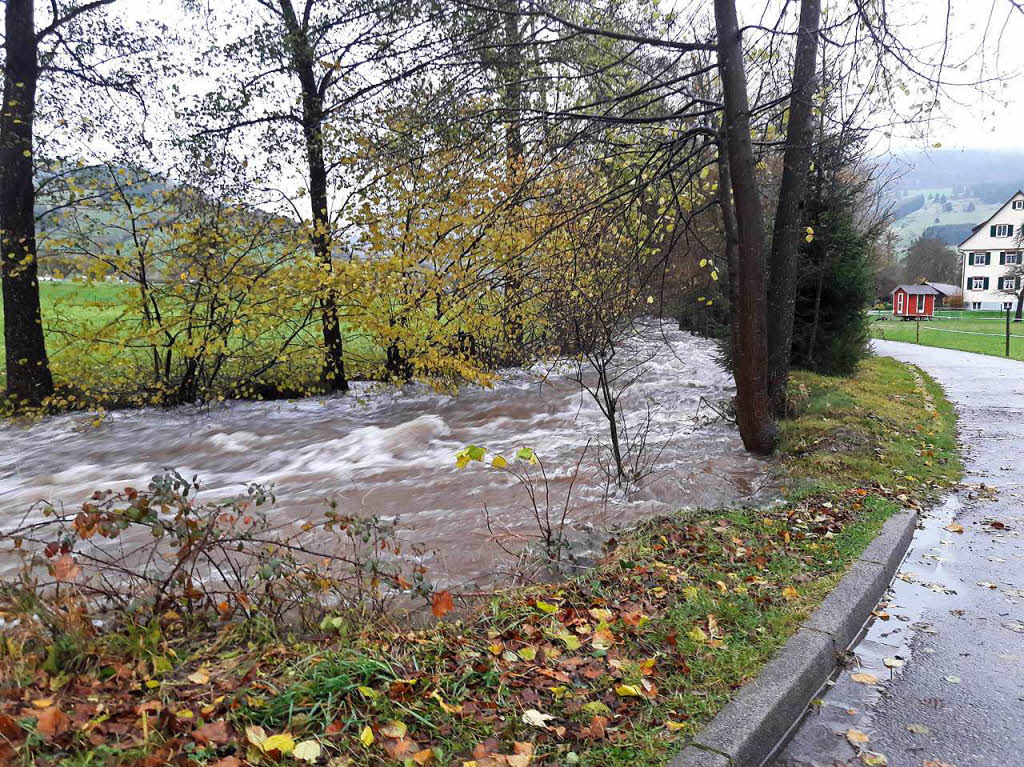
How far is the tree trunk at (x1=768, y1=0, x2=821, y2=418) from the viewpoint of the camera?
25.4ft

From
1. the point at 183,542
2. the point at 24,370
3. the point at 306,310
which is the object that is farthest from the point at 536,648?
the point at 24,370

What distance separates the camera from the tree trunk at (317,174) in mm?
11234

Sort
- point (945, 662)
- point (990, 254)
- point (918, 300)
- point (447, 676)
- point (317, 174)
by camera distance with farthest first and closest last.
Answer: point (990, 254)
point (918, 300)
point (317, 174)
point (945, 662)
point (447, 676)

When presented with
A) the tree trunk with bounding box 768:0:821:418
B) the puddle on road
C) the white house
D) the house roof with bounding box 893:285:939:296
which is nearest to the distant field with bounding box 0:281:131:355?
the tree trunk with bounding box 768:0:821:418

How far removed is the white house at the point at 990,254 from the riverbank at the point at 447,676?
8713cm

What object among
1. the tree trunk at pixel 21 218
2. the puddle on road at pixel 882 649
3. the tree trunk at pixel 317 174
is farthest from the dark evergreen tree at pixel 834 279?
the tree trunk at pixel 21 218

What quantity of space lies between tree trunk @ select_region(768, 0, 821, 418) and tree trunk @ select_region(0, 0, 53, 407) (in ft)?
36.0

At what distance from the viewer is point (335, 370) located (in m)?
13.2

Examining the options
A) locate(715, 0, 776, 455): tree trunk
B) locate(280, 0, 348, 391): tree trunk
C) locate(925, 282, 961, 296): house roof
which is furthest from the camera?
locate(925, 282, 961, 296): house roof

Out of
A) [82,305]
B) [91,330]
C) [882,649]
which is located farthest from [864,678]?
[91,330]

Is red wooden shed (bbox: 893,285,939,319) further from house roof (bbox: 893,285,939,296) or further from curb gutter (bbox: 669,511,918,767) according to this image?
curb gutter (bbox: 669,511,918,767)

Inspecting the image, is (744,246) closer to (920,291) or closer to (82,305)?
(82,305)

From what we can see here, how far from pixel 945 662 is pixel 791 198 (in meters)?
6.01

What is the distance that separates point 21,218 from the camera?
38.9 ft
